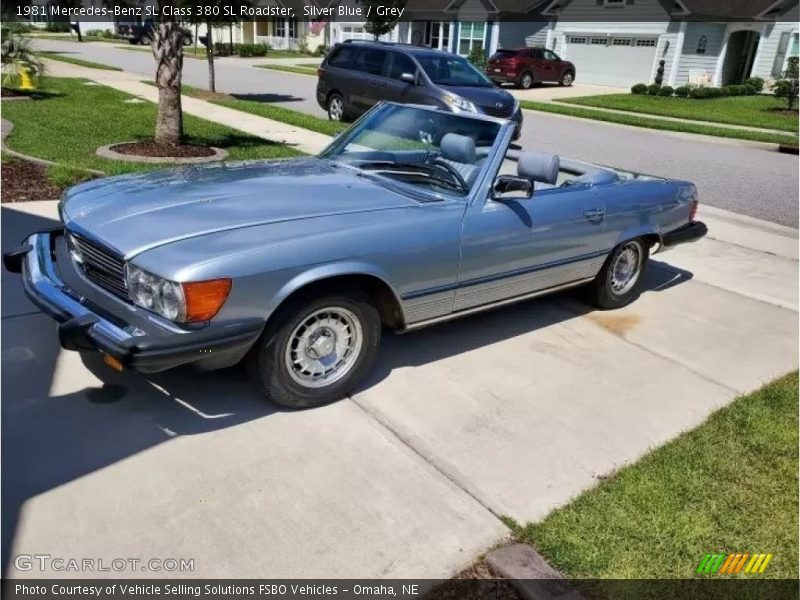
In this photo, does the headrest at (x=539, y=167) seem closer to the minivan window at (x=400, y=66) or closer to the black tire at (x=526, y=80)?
the minivan window at (x=400, y=66)

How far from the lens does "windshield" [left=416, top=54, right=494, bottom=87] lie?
541 inches

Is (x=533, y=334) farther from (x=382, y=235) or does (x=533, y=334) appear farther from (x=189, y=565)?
(x=189, y=565)

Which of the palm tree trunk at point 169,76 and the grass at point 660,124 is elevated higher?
the palm tree trunk at point 169,76

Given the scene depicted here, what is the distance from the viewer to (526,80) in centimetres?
2809

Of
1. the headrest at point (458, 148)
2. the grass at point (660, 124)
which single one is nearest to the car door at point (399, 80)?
the grass at point (660, 124)

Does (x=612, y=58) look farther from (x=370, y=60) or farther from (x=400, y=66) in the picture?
(x=400, y=66)

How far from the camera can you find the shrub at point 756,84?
28.5 metres

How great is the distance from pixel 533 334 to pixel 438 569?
8.27ft

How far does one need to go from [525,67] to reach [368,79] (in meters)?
15.3

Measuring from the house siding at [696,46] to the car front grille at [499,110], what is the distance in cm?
1901

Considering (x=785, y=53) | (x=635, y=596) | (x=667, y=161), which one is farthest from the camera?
(x=785, y=53)

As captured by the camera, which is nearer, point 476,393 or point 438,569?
point 438,569

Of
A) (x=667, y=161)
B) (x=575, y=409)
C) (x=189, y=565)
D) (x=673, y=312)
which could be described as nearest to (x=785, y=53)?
(x=667, y=161)

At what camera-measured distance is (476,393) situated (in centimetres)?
408
